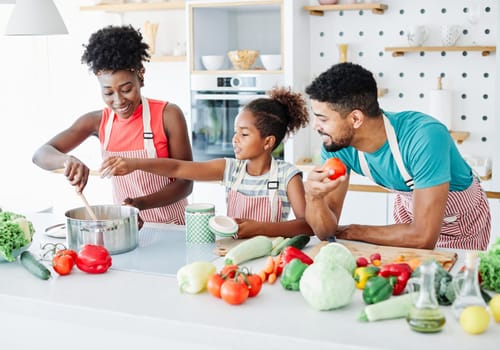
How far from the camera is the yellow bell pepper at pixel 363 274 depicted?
1.82 meters

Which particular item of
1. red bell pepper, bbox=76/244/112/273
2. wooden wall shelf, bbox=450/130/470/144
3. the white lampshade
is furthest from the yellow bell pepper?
wooden wall shelf, bbox=450/130/470/144

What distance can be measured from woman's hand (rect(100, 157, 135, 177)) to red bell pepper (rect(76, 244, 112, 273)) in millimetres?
415

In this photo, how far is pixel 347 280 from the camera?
1.69 meters

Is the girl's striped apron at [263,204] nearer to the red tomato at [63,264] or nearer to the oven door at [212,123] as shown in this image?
the red tomato at [63,264]

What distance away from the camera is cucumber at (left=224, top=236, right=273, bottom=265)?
206 centimetres


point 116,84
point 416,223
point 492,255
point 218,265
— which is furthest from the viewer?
point 116,84

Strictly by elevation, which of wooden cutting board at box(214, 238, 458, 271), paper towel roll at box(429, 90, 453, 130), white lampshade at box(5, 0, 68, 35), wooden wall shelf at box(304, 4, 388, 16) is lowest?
wooden cutting board at box(214, 238, 458, 271)

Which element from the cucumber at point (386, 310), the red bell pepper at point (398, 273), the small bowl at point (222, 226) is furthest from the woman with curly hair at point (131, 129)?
the cucumber at point (386, 310)

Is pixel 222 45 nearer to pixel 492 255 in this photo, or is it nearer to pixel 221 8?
pixel 221 8

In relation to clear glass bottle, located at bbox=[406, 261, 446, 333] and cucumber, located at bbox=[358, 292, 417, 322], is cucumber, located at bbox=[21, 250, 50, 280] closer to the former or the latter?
cucumber, located at bbox=[358, 292, 417, 322]

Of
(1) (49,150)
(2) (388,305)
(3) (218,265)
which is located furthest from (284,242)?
(1) (49,150)

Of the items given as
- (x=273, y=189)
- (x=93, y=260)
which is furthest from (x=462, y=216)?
(x=93, y=260)

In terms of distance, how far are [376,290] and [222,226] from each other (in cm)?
72

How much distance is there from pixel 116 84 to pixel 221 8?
2.23 metres
